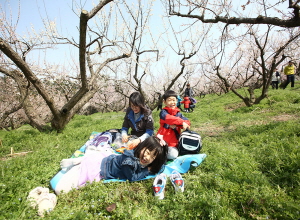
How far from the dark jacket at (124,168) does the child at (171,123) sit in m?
0.93

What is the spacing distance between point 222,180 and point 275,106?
7.18 m

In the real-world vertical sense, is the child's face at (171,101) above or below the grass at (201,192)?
above

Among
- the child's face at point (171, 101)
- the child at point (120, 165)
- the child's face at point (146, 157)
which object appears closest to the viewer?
the child at point (120, 165)

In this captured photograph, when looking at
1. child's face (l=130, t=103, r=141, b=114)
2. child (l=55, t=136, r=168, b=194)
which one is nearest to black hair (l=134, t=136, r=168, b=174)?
child (l=55, t=136, r=168, b=194)

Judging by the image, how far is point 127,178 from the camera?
283cm

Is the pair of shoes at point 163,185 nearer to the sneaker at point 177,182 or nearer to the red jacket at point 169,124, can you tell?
the sneaker at point 177,182

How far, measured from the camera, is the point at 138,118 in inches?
163

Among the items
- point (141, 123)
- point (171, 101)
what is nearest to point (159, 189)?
point (171, 101)

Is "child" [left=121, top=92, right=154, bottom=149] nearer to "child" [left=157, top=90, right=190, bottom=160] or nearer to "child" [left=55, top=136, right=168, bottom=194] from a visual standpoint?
"child" [left=157, top=90, right=190, bottom=160]

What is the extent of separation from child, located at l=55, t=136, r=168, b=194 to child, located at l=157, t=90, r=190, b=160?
698mm

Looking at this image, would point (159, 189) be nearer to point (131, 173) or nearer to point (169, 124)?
point (131, 173)

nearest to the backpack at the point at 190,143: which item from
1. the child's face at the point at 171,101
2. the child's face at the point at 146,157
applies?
the child's face at the point at 171,101

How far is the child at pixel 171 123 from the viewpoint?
3.58 metres

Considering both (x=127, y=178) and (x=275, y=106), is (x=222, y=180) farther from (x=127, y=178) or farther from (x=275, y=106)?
(x=275, y=106)
